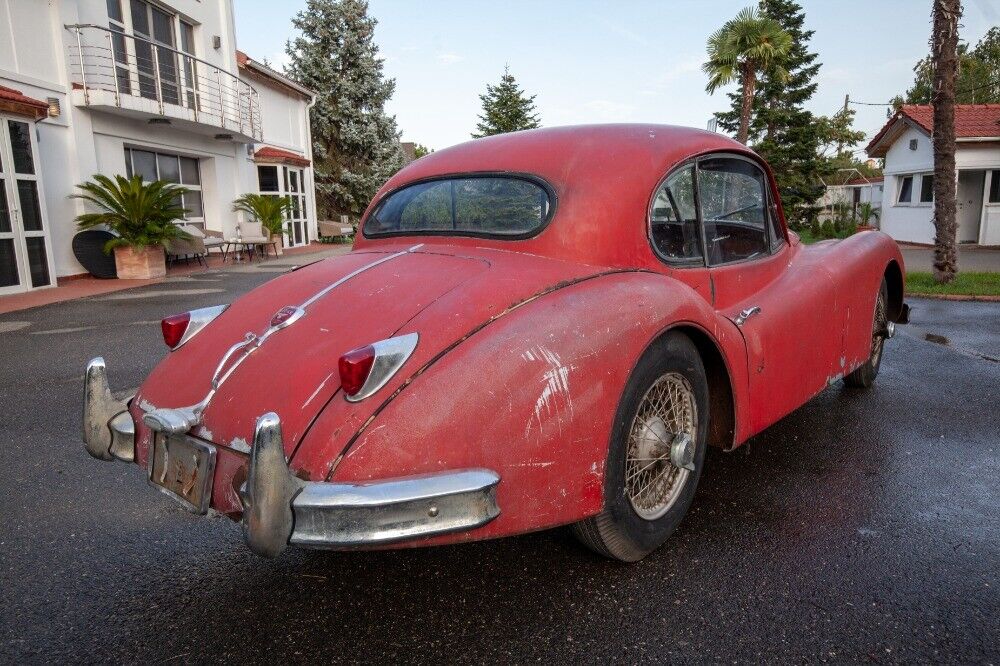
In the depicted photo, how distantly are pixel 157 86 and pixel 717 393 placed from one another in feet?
50.8

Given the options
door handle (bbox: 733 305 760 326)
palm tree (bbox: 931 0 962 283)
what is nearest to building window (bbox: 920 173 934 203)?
palm tree (bbox: 931 0 962 283)

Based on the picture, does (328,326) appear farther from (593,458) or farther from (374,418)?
(593,458)

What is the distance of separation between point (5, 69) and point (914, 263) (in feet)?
57.3

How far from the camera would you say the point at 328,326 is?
215cm

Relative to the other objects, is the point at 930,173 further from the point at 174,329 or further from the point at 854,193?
the point at 174,329

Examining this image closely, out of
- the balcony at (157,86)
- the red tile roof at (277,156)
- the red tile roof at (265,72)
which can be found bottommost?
the red tile roof at (277,156)

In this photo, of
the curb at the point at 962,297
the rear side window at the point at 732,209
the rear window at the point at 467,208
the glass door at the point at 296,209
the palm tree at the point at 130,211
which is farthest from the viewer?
the glass door at the point at 296,209

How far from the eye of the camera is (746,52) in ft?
75.8

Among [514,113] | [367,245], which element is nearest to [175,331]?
[367,245]

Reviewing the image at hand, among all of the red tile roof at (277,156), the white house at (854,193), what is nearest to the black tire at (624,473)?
the red tile roof at (277,156)

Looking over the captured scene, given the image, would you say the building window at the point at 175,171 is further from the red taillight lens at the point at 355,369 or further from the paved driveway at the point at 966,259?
the paved driveway at the point at 966,259

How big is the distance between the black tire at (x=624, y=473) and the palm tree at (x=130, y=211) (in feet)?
40.0

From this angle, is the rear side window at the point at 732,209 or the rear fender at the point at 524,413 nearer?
the rear fender at the point at 524,413

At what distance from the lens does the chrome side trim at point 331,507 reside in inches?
66.3
